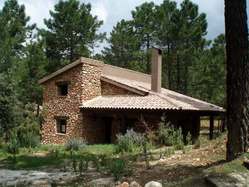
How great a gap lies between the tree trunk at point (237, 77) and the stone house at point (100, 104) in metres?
13.0

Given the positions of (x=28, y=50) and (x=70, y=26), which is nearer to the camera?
(x=28, y=50)

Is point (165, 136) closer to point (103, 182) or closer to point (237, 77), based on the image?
point (103, 182)

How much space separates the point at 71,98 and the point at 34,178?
14520mm

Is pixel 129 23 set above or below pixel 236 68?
above

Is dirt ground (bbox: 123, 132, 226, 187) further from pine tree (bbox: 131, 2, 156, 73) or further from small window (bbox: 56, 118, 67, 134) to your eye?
pine tree (bbox: 131, 2, 156, 73)

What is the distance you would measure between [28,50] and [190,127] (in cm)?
1698

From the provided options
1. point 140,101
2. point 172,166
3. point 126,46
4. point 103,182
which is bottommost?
point 103,182

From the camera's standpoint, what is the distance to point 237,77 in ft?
29.2

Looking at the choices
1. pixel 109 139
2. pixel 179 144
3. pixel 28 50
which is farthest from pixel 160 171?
pixel 28 50

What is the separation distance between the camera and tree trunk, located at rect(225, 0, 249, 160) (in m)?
8.85

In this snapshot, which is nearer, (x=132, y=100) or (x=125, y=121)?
(x=132, y=100)

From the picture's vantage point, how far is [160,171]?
33.6 ft

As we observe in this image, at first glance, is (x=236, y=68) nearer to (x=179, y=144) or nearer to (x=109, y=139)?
(x=179, y=144)

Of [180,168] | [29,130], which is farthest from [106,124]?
[180,168]
